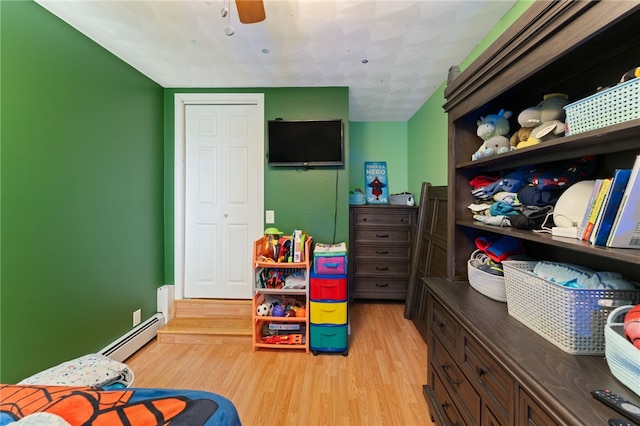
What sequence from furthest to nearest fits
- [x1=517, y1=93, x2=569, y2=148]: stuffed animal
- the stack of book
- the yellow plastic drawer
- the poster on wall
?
1. the poster on wall
2. the yellow plastic drawer
3. [x1=517, y1=93, x2=569, y2=148]: stuffed animal
4. the stack of book

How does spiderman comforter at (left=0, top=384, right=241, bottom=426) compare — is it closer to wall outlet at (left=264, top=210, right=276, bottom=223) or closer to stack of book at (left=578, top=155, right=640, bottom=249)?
stack of book at (left=578, top=155, right=640, bottom=249)

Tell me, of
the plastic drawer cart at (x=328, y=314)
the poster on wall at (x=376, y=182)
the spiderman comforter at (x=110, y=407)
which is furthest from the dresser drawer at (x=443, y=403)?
the poster on wall at (x=376, y=182)

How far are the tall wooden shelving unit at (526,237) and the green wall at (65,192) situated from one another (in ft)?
7.86

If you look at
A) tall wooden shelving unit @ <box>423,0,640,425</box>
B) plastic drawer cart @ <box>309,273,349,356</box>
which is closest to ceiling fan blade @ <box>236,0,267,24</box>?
tall wooden shelving unit @ <box>423,0,640,425</box>

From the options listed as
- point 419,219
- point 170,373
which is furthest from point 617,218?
point 170,373

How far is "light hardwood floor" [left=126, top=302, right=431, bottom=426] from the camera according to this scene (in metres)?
1.59

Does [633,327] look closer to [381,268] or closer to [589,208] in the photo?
[589,208]

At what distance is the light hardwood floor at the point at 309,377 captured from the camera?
1.59m

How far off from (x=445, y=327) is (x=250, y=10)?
6.20 ft

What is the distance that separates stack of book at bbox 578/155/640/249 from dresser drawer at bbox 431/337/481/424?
77 cm

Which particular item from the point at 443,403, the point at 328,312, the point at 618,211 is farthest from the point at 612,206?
the point at 328,312

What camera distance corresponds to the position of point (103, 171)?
1.98 m

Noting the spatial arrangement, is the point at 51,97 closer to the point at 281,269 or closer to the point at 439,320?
the point at 281,269

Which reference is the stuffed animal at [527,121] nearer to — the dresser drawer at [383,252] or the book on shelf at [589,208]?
the book on shelf at [589,208]
